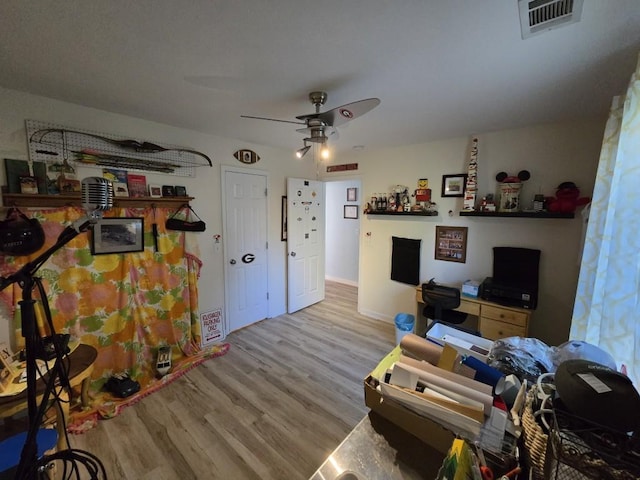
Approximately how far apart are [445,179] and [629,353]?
2360 millimetres

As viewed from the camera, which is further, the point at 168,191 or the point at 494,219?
the point at 494,219

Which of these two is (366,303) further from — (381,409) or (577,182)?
(381,409)

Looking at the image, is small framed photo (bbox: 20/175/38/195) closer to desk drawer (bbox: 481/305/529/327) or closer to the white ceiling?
the white ceiling

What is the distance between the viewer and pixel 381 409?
3.06ft

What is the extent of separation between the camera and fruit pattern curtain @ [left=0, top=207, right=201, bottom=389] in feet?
6.84

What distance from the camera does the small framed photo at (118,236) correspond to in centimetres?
228

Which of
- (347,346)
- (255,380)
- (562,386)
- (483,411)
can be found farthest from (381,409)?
(347,346)

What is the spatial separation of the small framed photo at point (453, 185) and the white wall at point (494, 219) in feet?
0.22

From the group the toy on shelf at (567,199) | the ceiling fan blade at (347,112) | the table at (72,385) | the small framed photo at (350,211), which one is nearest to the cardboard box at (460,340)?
the ceiling fan blade at (347,112)

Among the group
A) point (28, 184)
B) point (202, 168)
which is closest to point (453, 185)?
point (202, 168)

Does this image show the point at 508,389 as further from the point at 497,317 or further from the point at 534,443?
the point at 497,317

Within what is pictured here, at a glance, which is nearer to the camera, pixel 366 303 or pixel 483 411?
pixel 483 411

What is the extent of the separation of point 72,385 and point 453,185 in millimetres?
3937

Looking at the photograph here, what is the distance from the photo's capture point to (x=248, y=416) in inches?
83.0
